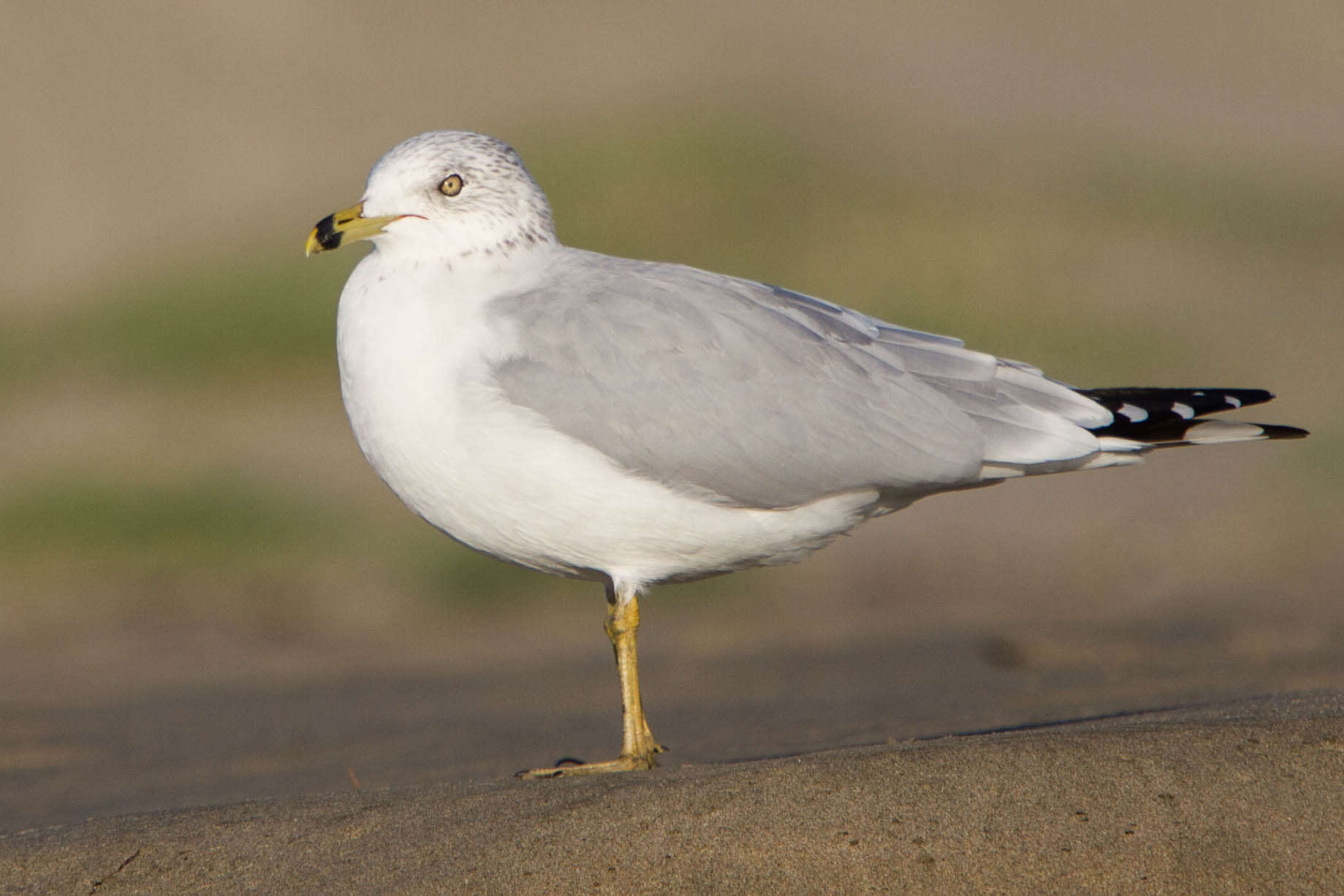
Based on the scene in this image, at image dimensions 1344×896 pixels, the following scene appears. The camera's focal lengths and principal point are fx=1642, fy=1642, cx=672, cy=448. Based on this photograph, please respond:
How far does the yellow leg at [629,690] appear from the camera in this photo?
449 centimetres

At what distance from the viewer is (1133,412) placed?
4773 millimetres

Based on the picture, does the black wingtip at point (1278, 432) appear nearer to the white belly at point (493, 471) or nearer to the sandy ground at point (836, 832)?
the sandy ground at point (836, 832)

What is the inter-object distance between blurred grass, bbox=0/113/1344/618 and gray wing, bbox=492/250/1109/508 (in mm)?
4670

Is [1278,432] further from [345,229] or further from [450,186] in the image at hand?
[345,229]

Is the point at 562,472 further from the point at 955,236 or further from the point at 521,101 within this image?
the point at 521,101

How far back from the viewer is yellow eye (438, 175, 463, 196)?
15.3ft

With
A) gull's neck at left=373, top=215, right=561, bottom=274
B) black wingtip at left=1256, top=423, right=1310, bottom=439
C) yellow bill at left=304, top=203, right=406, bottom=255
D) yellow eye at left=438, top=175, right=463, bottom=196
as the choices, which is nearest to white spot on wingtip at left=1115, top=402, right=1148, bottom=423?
black wingtip at left=1256, top=423, right=1310, bottom=439

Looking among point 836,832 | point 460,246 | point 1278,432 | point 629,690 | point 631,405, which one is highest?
point 460,246

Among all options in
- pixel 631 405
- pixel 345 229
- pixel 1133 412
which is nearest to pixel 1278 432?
pixel 1133 412

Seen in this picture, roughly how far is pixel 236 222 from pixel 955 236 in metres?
8.01

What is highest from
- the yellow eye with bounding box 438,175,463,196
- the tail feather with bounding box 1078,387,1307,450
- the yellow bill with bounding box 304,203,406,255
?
A: the yellow eye with bounding box 438,175,463,196

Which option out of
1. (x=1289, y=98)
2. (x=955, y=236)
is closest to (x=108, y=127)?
(x=955, y=236)

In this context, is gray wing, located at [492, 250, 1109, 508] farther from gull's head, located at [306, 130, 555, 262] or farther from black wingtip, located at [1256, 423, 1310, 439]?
black wingtip, located at [1256, 423, 1310, 439]

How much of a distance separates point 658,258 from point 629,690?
31.8 ft
